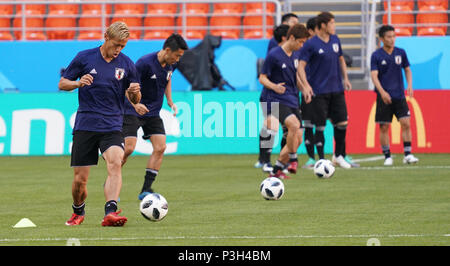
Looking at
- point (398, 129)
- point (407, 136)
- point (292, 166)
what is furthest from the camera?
point (398, 129)

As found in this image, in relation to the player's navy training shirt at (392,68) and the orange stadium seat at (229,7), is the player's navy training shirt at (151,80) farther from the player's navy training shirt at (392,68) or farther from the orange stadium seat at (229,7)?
the orange stadium seat at (229,7)

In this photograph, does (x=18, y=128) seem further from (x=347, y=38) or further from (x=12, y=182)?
(x=347, y=38)

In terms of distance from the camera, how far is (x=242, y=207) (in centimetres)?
1080

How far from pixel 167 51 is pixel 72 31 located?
47.8 ft

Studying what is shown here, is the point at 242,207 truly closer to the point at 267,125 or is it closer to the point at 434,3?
the point at 267,125

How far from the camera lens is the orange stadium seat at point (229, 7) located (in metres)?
25.3

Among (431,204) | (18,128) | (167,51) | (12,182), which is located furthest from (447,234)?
(18,128)

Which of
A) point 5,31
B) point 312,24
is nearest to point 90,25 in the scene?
point 5,31

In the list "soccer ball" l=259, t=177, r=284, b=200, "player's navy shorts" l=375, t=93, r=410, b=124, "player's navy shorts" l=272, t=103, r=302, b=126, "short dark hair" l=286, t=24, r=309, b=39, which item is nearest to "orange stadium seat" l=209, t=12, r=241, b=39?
"player's navy shorts" l=375, t=93, r=410, b=124

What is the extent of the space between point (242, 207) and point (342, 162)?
6305 millimetres

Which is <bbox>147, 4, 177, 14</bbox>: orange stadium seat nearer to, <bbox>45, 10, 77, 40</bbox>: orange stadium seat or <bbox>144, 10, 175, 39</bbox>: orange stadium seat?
<bbox>144, 10, 175, 39</bbox>: orange stadium seat

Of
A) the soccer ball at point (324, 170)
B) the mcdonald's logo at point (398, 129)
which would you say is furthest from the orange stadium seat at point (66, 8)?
the soccer ball at point (324, 170)

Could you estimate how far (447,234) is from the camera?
26.7 feet
